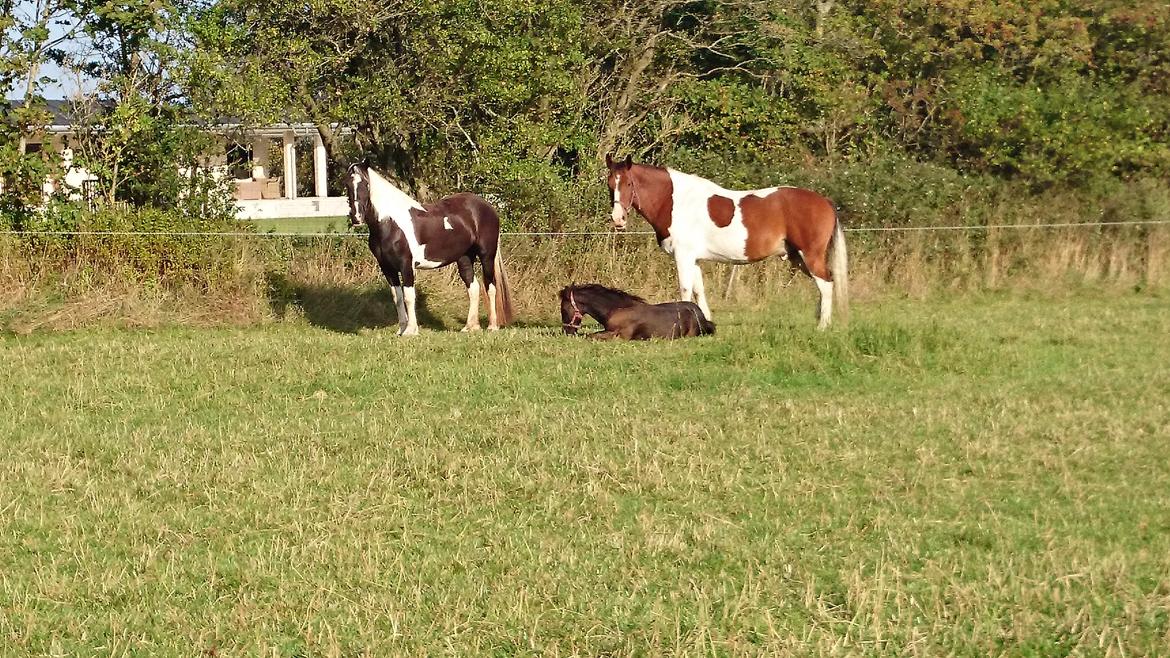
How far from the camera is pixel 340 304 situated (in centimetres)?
1619

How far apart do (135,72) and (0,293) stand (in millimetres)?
3548

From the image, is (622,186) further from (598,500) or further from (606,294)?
(598,500)

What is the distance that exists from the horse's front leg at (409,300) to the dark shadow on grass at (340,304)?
1488 mm

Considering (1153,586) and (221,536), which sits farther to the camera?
(221,536)

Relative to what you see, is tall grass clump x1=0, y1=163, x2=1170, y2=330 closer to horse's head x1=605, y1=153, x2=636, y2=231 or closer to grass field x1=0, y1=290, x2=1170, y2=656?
horse's head x1=605, y1=153, x2=636, y2=231

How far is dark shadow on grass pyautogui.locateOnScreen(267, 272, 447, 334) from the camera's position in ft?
51.8

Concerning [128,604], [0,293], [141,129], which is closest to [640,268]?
[141,129]

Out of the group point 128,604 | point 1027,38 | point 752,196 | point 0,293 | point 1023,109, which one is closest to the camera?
point 128,604

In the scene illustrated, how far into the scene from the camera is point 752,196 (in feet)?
45.8

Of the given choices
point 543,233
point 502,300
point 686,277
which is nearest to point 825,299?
point 686,277

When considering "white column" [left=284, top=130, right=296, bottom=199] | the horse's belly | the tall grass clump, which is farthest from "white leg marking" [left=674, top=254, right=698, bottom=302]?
"white column" [left=284, top=130, right=296, bottom=199]

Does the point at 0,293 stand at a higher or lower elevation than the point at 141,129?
lower

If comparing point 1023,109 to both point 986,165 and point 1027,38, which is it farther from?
point 1027,38

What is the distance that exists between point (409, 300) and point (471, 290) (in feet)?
3.33
